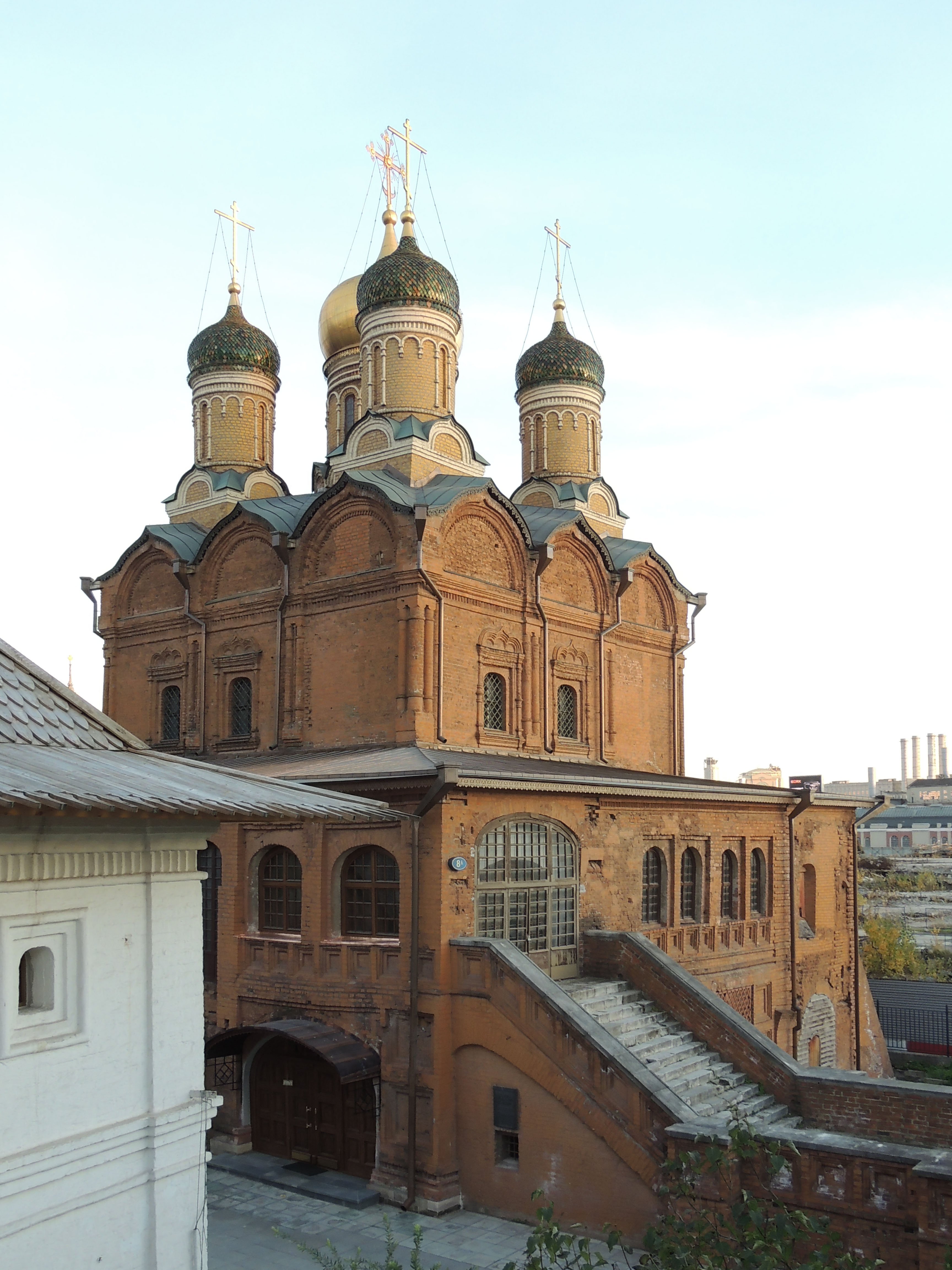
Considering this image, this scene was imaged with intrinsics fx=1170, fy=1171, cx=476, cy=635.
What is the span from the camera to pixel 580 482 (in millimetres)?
22188

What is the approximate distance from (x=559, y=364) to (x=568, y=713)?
7.61m

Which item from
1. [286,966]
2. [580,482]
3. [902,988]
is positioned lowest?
[902,988]

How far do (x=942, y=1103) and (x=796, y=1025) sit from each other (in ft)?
22.5

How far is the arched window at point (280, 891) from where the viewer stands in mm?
14109

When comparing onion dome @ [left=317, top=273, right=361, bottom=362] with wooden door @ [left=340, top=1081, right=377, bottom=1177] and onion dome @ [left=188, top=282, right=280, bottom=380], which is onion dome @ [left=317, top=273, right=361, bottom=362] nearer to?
onion dome @ [left=188, top=282, right=280, bottom=380]

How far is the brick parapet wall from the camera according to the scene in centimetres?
1138

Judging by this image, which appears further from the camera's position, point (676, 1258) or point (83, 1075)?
point (83, 1075)

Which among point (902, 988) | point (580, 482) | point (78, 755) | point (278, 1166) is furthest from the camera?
point (902, 988)

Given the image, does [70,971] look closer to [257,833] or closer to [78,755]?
[78,755]

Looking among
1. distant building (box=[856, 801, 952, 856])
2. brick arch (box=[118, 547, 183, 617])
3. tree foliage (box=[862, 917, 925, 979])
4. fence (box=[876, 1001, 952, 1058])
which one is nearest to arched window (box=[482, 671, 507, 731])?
brick arch (box=[118, 547, 183, 617])

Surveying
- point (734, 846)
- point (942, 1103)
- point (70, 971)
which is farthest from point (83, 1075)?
point (734, 846)

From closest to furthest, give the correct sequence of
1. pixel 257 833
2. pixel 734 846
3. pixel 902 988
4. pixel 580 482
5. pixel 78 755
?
1. pixel 78 755
2. pixel 257 833
3. pixel 734 846
4. pixel 580 482
5. pixel 902 988

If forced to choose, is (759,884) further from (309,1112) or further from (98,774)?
(98,774)

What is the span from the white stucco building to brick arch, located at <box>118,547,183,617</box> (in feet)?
39.1
